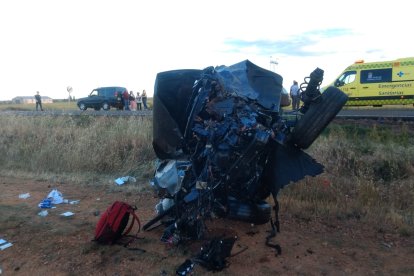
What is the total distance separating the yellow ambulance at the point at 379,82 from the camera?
21.0 meters

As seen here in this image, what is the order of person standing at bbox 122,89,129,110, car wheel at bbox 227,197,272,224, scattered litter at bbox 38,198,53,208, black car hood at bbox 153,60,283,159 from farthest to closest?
person standing at bbox 122,89,129,110
scattered litter at bbox 38,198,53,208
car wheel at bbox 227,197,272,224
black car hood at bbox 153,60,283,159

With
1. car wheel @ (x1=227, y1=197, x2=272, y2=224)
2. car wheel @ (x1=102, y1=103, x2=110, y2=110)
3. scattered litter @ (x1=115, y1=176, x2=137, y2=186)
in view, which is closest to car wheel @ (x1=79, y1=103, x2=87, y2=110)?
car wheel @ (x1=102, y1=103, x2=110, y2=110)

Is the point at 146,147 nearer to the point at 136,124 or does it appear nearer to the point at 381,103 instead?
the point at 136,124

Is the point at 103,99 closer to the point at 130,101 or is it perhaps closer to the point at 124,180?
the point at 130,101

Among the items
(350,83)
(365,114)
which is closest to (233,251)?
(365,114)

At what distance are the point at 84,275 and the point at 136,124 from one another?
8586 millimetres

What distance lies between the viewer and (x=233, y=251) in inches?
189

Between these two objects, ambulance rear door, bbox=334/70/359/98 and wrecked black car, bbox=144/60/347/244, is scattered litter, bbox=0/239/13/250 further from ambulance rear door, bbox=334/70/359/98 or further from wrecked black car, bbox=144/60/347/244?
ambulance rear door, bbox=334/70/359/98

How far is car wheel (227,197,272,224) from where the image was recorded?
16.0 ft

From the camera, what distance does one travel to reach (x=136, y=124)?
12734 mm

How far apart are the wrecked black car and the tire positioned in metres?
0.01

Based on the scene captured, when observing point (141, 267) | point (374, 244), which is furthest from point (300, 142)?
point (141, 267)

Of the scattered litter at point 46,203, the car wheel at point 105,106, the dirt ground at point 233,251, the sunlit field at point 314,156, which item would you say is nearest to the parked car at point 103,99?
the car wheel at point 105,106

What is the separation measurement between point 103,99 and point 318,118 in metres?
26.0
